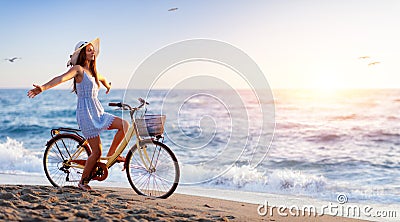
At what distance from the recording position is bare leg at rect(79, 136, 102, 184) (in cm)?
496

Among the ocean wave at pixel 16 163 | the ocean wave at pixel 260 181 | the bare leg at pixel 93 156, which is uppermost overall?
the bare leg at pixel 93 156

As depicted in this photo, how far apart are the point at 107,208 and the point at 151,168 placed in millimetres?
→ 953

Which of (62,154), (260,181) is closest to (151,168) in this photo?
(62,154)

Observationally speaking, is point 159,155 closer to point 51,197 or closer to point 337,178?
point 51,197

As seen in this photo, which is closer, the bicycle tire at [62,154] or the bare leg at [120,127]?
the bare leg at [120,127]

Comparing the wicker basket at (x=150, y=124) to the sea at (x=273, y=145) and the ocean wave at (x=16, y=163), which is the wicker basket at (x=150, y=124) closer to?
the sea at (x=273, y=145)

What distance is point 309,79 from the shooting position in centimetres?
2622

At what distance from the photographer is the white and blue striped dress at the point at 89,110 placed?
4.89 m

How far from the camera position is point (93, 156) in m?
5.01

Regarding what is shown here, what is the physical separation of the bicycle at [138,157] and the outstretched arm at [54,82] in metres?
0.54

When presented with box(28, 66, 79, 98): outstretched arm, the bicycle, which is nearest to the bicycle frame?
the bicycle

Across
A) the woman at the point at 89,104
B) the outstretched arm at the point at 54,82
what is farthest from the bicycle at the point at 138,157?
the outstretched arm at the point at 54,82

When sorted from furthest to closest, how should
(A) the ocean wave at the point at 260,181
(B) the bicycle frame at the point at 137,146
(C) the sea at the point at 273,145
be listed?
1. (C) the sea at the point at 273,145
2. (A) the ocean wave at the point at 260,181
3. (B) the bicycle frame at the point at 137,146

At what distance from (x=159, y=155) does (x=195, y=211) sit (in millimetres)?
846
